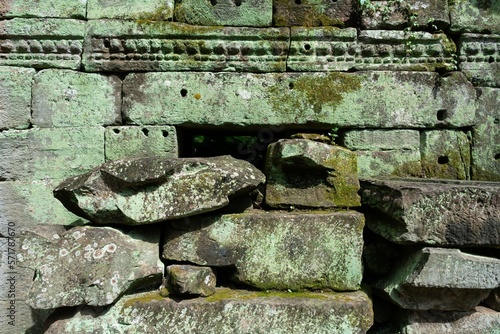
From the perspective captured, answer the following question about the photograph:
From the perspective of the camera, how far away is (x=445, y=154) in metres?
3.66

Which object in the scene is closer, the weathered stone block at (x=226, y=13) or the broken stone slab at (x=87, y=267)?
the broken stone slab at (x=87, y=267)

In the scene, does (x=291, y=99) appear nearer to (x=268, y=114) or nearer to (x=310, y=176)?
(x=268, y=114)

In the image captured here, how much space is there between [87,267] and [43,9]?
2.17 meters

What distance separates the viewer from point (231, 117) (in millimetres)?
3615

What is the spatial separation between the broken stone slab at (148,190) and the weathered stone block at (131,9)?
4.57ft

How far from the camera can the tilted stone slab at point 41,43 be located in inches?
142

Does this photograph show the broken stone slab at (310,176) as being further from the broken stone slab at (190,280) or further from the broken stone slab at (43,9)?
the broken stone slab at (43,9)

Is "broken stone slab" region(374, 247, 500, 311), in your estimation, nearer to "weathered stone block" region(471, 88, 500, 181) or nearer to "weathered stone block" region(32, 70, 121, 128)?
"weathered stone block" region(471, 88, 500, 181)

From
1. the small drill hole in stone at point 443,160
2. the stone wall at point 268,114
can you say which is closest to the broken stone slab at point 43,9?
the stone wall at point 268,114

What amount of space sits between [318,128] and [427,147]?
34.5 inches

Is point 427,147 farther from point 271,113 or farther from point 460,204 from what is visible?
point 271,113

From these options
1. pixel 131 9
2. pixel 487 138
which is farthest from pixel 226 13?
pixel 487 138

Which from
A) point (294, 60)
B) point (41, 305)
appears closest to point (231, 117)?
point (294, 60)

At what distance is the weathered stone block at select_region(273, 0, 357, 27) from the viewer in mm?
Result: 3695
